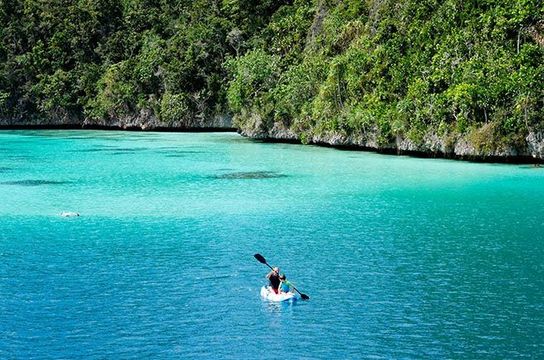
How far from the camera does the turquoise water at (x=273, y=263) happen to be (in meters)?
19.7

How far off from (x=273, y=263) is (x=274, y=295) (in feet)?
16.4

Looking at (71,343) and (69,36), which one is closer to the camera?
(71,343)

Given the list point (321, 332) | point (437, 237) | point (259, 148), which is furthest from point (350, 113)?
point (321, 332)

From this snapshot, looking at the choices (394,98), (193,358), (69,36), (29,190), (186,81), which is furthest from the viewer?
(69,36)

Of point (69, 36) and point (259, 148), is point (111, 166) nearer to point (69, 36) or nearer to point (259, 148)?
point (259, 148)

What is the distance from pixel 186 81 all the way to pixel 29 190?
72887 millimetres

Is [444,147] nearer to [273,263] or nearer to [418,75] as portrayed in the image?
[418,75]

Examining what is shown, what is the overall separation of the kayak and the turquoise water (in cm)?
28

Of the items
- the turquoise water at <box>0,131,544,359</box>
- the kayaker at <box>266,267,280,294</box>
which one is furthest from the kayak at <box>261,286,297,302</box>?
the turquoise water at <box>0,131,544,359</box>

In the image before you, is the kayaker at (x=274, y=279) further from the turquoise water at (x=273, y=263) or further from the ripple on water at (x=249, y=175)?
the ripple on water at (x=249, y=175)

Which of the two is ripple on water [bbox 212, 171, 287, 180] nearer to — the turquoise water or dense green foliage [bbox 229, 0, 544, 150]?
the turquoise water

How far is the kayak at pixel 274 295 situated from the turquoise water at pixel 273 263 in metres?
0.28

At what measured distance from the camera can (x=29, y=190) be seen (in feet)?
158

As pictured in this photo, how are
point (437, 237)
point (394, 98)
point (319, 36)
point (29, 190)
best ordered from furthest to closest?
point (319, 36)
point (394, 98)
point (29, 190)
point (437, 237)
